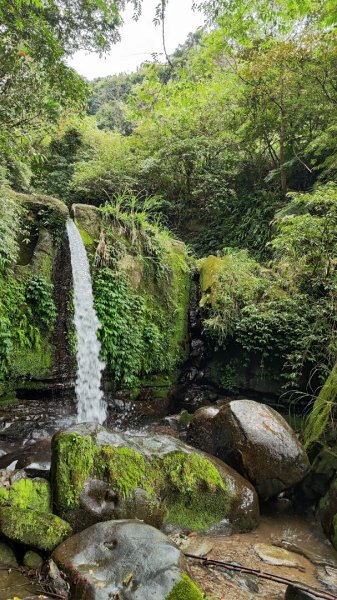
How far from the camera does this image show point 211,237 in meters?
12.8

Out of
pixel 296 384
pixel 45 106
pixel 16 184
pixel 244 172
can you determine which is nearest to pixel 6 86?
pixel 45 106

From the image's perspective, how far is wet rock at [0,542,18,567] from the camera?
2.93 meters

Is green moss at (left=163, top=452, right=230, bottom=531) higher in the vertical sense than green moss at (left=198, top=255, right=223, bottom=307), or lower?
lower

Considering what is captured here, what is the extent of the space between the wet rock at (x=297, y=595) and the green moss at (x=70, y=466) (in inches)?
74.7

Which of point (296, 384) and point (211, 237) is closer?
point (296, 384)

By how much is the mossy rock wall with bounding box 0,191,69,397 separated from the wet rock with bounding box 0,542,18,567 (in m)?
3.34

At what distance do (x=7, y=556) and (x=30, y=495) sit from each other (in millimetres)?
624

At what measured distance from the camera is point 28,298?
21.8ft

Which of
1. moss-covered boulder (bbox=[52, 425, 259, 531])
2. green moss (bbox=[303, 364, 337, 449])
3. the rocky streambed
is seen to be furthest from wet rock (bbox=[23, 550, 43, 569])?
green moss (bbox=[303, 364, 337, 449])

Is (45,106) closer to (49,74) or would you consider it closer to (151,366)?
(49,74)

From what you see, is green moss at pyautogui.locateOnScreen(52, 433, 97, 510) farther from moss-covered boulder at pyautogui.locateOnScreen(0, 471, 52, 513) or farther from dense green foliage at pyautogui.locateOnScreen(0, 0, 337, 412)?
dense green foliage at pyautogui.locateOnScreen(0, 0, 337, 412)

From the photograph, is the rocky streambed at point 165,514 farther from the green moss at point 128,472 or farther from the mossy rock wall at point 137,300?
the mossy rock wall at point 137,300

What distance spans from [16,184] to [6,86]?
4983 millimetres

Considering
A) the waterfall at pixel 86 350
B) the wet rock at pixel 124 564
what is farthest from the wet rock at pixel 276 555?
the waterfall at pixel 86 350
